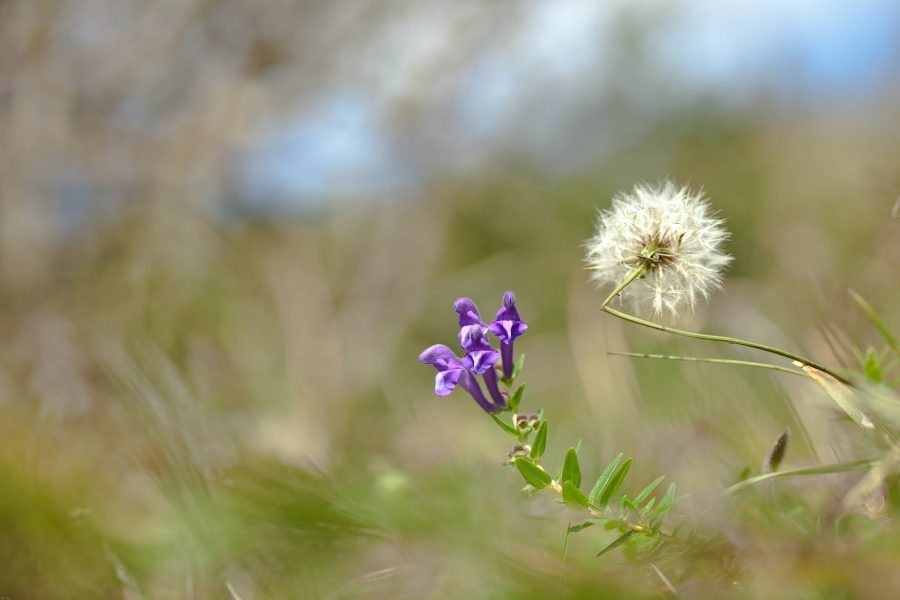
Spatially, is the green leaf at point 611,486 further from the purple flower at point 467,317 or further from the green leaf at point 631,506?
the purple flower at point 467,317

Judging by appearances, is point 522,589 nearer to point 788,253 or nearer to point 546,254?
point 788,253

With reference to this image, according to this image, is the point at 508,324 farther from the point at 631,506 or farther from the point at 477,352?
the point at 631,506

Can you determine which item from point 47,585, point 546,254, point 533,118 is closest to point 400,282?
point 546,254

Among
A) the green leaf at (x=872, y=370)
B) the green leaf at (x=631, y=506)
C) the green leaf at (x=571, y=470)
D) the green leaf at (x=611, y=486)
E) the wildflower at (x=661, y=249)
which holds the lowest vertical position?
the green leaf at (x=631, y=506)

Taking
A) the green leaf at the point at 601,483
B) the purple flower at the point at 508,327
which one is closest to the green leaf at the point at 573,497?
the green leaf at the point at 601,483

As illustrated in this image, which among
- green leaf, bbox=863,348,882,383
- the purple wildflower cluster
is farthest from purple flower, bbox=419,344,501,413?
green leaf, bbox=863,348,882,383

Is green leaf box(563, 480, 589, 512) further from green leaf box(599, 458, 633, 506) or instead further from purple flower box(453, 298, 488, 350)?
purple flower box(453, 298, 488, 350)

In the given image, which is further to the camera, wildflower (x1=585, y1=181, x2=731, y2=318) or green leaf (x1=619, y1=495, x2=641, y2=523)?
wildflower (x1=585, y1=181, x2=731, y2=318)
